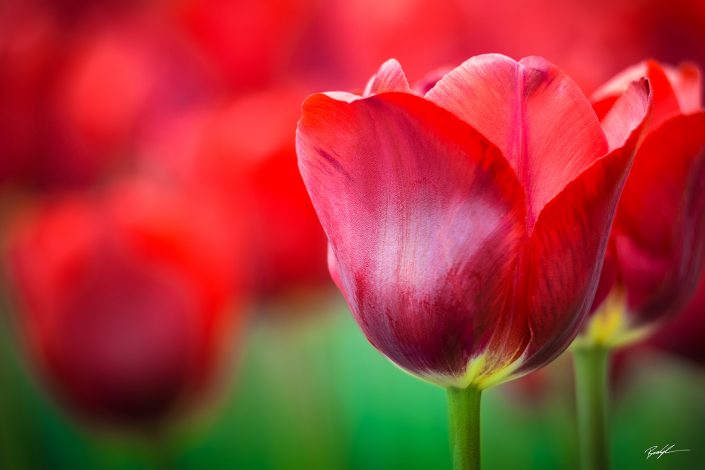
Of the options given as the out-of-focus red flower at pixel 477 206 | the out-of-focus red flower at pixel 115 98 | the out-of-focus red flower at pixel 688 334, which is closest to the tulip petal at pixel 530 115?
the out-of-focus red flower at pixel 477 206

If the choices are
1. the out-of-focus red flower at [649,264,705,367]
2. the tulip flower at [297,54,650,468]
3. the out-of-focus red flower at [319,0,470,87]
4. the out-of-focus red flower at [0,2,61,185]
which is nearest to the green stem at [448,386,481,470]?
the tulip flower at [297,54,650,468]

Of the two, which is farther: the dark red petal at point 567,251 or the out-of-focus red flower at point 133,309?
the out-of-focus red flower at point 133,309

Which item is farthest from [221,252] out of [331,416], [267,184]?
[331,416]

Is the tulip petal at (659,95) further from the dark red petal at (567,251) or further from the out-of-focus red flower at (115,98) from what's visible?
the out-of-focus red flower at (115,98)

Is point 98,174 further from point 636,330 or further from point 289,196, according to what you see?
point 636,330

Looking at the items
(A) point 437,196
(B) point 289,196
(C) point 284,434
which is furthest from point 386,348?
(C) point 284,434

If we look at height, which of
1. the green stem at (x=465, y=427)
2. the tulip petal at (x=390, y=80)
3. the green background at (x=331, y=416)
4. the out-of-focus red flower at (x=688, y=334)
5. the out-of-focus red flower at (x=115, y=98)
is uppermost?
the out-of-focus red flower at (x=115, y=98)
